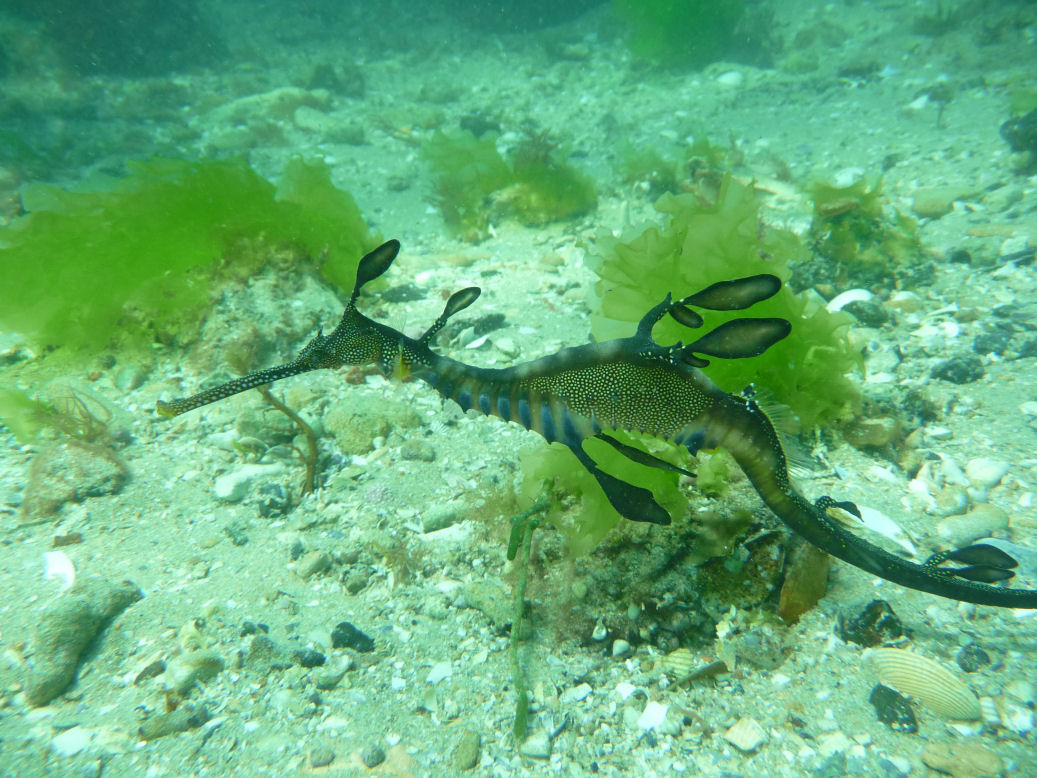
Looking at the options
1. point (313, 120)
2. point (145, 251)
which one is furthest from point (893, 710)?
A: point (313, 120)

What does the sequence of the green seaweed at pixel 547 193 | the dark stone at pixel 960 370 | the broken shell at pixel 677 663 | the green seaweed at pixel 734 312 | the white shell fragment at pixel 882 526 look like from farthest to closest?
1. the green seaweed at pixel 547 193
2. the dark stone at pixel 960 370
3. the green seaweed at pixel 734 312
4. the white shell fragment at pixel 882 526
5. the broken shell at pixel 677 663

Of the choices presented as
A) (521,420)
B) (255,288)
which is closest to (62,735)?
(521,420)

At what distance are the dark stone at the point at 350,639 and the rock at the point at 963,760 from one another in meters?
2.44

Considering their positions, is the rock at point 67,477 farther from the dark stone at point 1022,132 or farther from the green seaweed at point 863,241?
the dark stone at point 1022,132

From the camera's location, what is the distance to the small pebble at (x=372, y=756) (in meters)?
2.19

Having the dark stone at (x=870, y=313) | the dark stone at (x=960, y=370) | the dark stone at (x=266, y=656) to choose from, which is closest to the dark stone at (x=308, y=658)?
the dark stone at (x=266, y=656)

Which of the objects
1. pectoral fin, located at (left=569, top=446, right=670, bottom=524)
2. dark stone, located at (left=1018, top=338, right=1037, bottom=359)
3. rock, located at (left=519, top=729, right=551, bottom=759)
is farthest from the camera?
dark stone, located at (left=1018, top=338, right=1037, bottom=359)

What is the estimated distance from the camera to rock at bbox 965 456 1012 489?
3.19m

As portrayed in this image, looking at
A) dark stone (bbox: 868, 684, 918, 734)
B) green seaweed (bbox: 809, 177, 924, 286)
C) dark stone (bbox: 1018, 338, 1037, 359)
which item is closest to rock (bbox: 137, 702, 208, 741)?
dark stone (bbox: 868, 684, 918, 734)

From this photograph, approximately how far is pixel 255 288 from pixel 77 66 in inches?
687

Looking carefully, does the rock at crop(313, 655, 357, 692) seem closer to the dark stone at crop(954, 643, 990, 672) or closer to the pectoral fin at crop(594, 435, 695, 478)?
the pectoral fin at crop(594, 435, 695, 478)

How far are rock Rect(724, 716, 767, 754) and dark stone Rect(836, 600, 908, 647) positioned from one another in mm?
631

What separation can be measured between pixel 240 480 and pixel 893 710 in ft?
12.6

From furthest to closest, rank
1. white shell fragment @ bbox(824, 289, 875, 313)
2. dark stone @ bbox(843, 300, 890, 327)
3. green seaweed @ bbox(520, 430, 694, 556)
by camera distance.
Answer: white shell fragment @ bbox(824, 289, 875, 313), dark stone @ bbox(843, 300, 890, 327), green seaweed @ bbox(520, 430, 694, 556)
